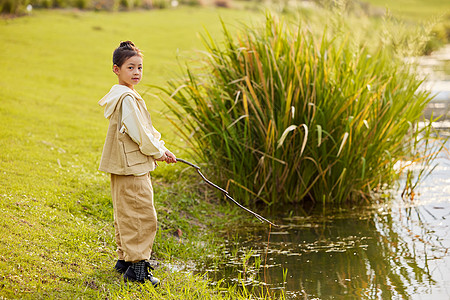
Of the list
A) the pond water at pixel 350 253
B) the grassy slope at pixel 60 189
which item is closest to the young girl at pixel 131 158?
the grassy slope at pixel 60 189

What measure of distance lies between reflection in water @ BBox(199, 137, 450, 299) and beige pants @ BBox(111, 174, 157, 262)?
27.7 inches

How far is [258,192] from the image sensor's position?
5469 mm

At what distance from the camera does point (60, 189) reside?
16.3ft

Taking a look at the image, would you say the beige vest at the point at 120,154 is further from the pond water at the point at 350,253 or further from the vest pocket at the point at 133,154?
the pond water at the point at 350,253

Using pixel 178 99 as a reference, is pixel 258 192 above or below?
below

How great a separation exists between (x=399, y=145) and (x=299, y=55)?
4.98 ft

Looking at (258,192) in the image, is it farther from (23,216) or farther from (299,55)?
(23,216)

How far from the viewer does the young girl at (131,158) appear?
349 cm

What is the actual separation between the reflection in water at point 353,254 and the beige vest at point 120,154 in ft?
3.42

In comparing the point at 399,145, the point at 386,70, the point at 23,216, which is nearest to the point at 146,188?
the point at 23,216

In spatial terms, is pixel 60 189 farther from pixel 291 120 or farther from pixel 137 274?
pixel 291 120

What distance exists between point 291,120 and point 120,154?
7.24 ft

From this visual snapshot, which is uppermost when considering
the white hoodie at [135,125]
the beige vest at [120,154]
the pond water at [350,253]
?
the white hoodie at [135,125]

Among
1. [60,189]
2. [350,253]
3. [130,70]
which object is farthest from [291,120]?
[60,189]
